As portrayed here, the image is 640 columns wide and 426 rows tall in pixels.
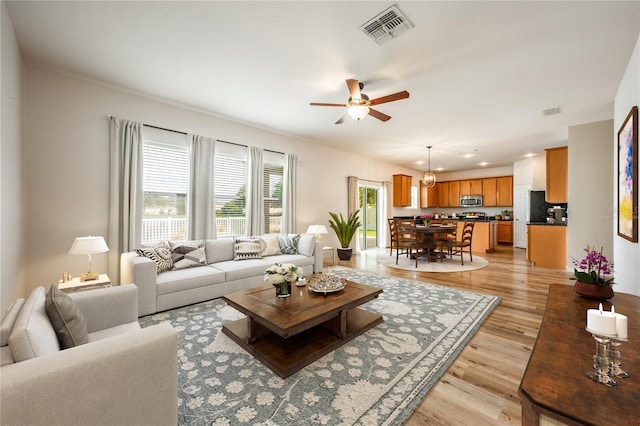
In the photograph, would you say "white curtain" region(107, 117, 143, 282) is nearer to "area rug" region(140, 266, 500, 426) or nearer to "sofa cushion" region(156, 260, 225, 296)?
"sofa cushion" region(156, 260, 225, 296)

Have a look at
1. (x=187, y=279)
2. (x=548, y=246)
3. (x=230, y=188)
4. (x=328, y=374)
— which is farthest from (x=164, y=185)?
(x=548, y=246)

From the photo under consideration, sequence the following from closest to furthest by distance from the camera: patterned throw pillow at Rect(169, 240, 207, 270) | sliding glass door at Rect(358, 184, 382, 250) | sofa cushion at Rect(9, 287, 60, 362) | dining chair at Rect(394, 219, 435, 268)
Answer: sofa cushion at Rect(9, 287, 60, 362)
patterned throw pillow at Rect(169, 240, 207, 270)
dining chair at Rect(394, 219, 435, 268)
sliding glass door at Rect(358, 184, 382, 250)

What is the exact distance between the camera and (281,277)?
2299mm

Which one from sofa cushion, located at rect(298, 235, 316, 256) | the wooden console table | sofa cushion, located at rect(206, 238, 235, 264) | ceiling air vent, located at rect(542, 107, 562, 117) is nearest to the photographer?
the wooden console table

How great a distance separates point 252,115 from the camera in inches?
172

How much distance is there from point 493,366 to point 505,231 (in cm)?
840

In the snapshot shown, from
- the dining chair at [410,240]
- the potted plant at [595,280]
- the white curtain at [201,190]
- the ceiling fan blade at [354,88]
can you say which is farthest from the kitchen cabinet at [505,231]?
the white curtain at [201,190]

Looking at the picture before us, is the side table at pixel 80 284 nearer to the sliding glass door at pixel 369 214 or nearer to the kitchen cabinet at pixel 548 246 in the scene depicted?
the sliding glass door at pixel 369 214

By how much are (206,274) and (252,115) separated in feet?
8.86

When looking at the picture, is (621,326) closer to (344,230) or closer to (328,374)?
(328,374)

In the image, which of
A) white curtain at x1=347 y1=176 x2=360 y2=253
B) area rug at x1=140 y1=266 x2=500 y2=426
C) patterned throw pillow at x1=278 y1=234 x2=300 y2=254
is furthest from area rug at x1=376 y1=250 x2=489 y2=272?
area rug at x1=140 y1=266 x2=500 y2=426

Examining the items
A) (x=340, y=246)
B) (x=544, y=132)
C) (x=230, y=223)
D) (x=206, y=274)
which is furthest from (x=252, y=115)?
(x=544, y=132)

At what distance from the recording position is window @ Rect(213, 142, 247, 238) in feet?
14.5

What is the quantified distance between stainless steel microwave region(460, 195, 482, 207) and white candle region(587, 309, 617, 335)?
389 inches
